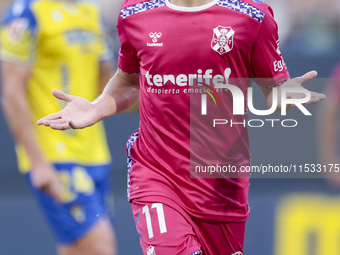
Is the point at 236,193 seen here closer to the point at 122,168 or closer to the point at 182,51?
the point at 182,51

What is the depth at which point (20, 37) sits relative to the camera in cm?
421

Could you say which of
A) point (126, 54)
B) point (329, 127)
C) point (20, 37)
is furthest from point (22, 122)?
point (329, 127)

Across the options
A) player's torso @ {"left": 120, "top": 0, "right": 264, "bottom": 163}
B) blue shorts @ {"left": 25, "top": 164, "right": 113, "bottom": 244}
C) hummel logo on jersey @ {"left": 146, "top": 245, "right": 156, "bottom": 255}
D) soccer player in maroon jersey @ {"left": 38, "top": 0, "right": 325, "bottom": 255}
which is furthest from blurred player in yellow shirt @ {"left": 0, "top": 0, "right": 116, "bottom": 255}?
hummel logo on jersey @ {"left": 146, "top": 245, "right": 156, "bottom": 255}

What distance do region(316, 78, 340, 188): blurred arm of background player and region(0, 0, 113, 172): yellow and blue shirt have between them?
1944 millimetres

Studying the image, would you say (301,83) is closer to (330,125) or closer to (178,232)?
(178,232)

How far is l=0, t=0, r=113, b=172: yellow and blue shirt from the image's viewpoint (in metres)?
4.23

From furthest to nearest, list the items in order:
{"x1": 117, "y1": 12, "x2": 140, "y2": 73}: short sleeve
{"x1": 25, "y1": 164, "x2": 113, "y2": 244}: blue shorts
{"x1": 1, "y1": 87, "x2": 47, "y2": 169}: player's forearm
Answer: {"x1": 25, "y1": 164, "x2": 113, "y2": 244}: blue shorts, {"x1": 1, "y1": 87, "x2": 47, "y2": 169}: player's forearm, {"x1": 117, "y1": 12, "x2": 140, "y2": 73}: short sleeve

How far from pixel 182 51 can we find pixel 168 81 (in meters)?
0.16

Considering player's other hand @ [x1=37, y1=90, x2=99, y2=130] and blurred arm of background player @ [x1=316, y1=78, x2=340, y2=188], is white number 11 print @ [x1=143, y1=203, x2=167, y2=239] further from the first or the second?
blurred arm of background player @ [x1=316, y1=78, x2=340, y2=188]

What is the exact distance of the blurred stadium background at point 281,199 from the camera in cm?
531

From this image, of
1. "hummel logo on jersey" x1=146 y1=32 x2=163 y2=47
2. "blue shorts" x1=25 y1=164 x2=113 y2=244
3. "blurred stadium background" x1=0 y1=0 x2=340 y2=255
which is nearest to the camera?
"hummel logo on jersey" x1=146 y1=32 x2=163 y2=47

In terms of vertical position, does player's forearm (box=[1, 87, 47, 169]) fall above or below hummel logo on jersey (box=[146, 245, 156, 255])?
below

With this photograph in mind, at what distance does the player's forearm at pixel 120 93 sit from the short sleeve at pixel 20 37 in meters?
1.16

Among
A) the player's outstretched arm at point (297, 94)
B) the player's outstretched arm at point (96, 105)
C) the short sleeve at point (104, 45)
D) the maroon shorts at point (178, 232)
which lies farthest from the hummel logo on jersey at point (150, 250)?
the short sleeve at point (104, 45)
